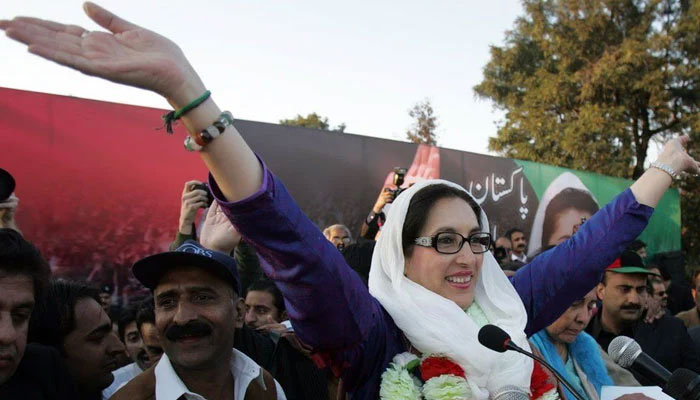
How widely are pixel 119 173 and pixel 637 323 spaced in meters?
4.18

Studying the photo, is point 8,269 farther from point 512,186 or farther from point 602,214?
point 512,186

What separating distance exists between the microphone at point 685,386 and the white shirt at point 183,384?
1.40m

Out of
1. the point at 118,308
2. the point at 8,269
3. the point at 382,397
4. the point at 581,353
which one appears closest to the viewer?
the point at 382,397

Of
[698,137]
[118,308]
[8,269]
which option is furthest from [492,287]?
[698,137]

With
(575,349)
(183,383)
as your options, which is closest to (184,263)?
(183,383)

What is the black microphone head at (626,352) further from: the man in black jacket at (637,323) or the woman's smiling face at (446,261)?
the man in black jacket at (637,323)

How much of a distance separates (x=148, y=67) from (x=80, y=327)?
162 centimetres

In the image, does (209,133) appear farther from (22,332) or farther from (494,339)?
(22,332)

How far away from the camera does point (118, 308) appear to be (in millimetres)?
5414

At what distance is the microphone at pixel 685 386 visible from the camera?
1.47 metres

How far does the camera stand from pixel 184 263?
236 cm

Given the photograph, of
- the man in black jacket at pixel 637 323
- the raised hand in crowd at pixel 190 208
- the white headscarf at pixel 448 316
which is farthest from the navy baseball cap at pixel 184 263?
the man in black jacket at pixel 637 323

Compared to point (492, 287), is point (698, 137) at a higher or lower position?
higher

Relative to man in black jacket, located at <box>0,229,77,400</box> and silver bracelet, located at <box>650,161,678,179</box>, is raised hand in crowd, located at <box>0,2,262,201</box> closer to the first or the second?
man in black jacket, located at <box>0,229,77,400</box>
